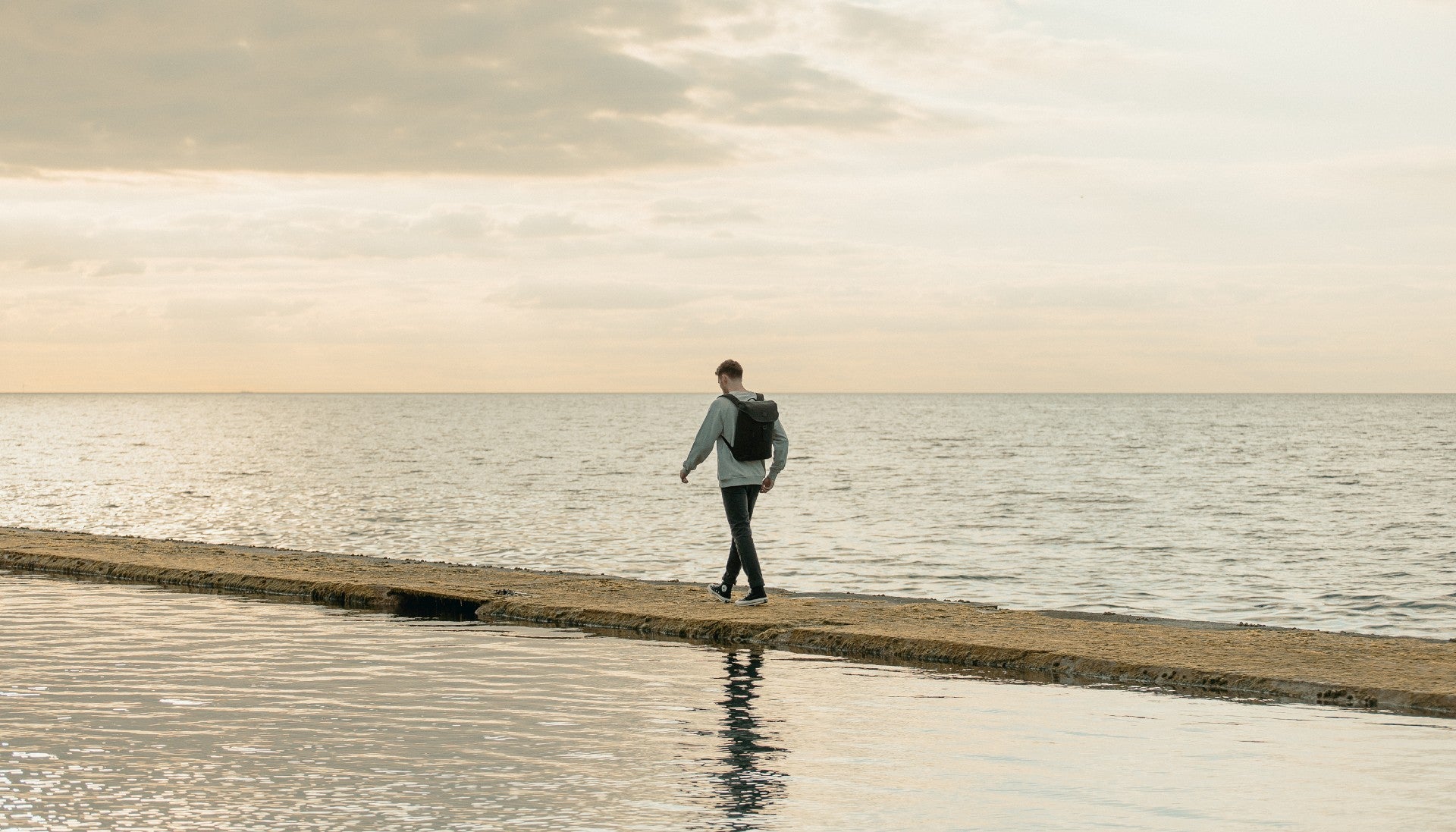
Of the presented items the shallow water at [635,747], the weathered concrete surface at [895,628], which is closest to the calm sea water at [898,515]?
the weathered concrete surface at [895,628]

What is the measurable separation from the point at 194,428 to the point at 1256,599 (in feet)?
456

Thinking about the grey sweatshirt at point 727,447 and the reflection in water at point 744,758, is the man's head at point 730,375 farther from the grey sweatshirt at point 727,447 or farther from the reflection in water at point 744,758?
the reflection in water at point 744,758

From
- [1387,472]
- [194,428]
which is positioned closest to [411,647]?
[1387,472]

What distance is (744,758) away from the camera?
765 cm

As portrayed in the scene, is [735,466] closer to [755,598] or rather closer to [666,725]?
[755,598]

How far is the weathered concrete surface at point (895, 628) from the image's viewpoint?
10.2 metres

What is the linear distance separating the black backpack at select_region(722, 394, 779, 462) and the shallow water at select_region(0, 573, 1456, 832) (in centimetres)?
255

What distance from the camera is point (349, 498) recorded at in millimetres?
46844

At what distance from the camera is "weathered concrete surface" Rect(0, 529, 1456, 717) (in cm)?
1025

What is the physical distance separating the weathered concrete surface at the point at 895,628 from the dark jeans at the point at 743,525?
15.6 inches

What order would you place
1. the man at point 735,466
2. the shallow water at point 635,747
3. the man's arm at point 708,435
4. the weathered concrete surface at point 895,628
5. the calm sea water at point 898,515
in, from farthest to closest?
the calm sea water at point 898,515
the man at point 735,466
the man's arm at point 708,435
the weathered concrete surface at point 895,628
the shallow water at point 635,747

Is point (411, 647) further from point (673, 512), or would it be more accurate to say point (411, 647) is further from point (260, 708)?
point (673, 512)

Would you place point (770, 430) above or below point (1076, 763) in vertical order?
above

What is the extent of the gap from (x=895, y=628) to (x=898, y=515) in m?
27.8
